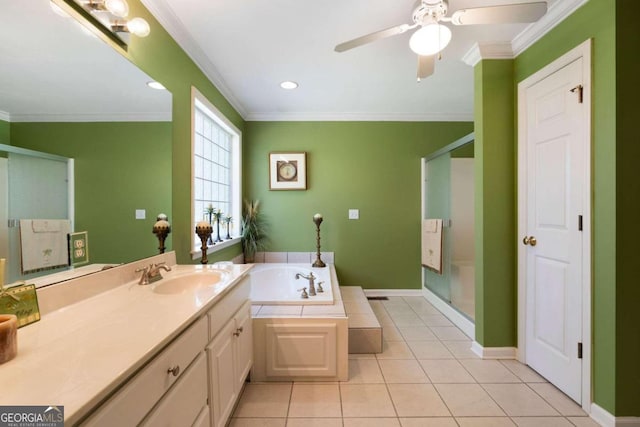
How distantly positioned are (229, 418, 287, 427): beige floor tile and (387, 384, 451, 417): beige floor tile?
2.24 feet

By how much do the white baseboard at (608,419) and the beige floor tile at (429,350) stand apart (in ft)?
2.69

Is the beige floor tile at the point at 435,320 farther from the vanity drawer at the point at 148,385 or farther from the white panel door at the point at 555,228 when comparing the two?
the vanity drawer at the point at 148,385

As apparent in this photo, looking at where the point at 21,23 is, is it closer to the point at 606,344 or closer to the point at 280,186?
the point at 280,186

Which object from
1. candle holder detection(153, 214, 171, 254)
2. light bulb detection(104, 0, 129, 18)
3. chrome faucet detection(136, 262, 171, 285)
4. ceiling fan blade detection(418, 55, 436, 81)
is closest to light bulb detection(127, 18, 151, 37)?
light bulb detection(104, 0, 129, 18)

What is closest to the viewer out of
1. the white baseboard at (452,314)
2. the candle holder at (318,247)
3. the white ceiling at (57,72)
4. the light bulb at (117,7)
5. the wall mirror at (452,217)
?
the white ceiling at (57,72)

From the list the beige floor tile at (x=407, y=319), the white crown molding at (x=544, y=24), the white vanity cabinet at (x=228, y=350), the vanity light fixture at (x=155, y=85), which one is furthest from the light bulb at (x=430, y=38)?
the beige floor tile at (x=407, y=319)

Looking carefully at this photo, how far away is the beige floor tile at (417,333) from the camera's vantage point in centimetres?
254

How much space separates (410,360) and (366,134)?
104 inches

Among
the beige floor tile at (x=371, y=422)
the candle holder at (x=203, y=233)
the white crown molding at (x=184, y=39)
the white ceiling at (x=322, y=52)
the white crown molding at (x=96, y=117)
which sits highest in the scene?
the white ceiling at (x=322, y=52)

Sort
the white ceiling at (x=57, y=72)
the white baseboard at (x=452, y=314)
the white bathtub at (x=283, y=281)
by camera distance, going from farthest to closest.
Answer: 1. the white bathtub at (x=283, y=281)
2. the white baseboard at (x=452, y=314)
3. the white ceiling at (x=57, y=72)

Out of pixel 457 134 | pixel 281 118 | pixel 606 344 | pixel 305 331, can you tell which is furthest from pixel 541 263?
pixel 281 118

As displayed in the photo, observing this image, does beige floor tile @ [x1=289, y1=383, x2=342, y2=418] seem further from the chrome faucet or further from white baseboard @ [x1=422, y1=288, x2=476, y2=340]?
white baseboard @ [x1=422, y1=288, x2=476, y2=340]

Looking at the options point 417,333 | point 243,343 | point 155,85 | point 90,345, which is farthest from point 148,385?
point 417,333

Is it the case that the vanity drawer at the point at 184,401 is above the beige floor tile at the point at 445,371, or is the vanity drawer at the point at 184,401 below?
above
